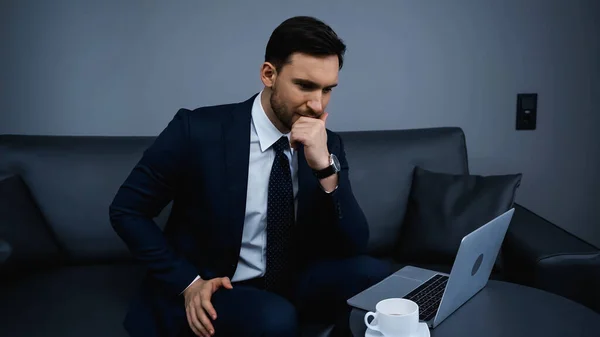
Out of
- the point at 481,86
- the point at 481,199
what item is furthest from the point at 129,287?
the point at 481,86

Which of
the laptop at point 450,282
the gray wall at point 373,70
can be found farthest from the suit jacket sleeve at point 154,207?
the gray wall at point 373,70

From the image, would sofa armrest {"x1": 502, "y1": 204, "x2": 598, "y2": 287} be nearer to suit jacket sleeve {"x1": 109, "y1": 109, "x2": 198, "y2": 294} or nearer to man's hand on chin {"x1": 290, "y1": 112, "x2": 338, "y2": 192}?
man's hand on chin {"x1": 290, "y1": 112, "x2": 338, "y2": 192}

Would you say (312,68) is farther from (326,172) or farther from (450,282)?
(450,282)

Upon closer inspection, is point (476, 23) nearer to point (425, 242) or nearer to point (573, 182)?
point (573, 182)

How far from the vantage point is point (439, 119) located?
2.47m

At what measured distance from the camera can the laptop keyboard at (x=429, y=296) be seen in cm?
124

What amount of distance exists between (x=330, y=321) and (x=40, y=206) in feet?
3.47

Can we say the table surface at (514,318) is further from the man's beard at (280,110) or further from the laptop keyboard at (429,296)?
the man's beard at (280,110)

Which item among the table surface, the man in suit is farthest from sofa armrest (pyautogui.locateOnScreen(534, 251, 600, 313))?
the man in suit

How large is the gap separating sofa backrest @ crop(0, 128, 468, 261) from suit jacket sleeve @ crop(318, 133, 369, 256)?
1.38 ft

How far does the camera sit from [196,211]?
5.11 ft

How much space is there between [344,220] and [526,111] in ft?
4.24

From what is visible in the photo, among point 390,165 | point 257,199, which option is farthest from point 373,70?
point 257,199

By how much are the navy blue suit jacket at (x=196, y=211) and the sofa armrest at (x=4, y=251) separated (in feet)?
1.54
